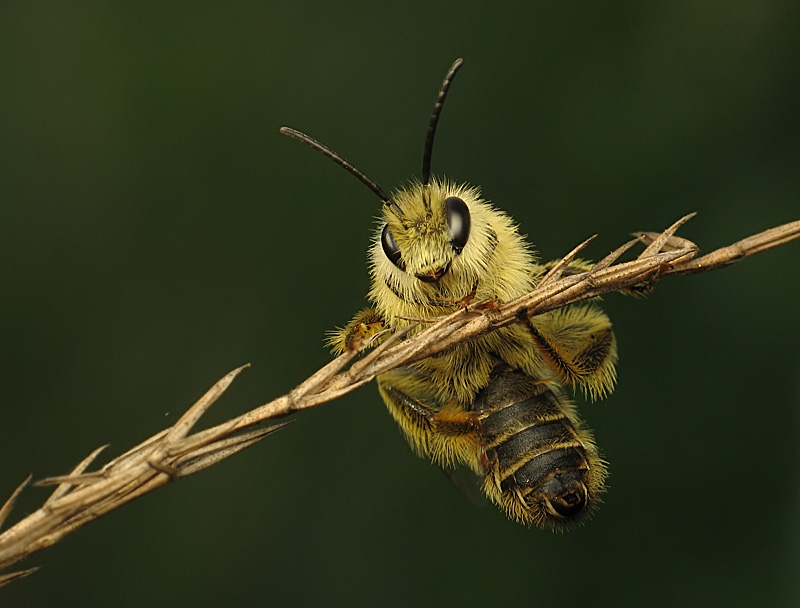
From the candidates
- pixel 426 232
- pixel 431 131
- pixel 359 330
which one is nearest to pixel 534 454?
pixel 359 330

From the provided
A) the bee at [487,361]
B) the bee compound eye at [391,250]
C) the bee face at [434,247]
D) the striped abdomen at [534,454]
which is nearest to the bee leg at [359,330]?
the bee at [487,361]

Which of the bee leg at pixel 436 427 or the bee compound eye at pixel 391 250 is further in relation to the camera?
the bee leg at pixel 436 427

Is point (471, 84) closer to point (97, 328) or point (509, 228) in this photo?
point (509, 228)

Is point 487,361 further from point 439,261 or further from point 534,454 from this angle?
point 439,261

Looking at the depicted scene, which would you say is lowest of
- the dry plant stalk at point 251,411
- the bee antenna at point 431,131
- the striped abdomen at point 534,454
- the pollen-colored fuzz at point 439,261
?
the dry plant stalk at point 251,411

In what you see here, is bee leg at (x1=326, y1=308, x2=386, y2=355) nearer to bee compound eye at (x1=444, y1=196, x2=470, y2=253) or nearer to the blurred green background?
bee compound eye at (x1=444, y1=196, x2=470, y2=253)

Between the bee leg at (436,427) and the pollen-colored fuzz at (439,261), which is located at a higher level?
the pollen-colored fuzz at (439,261)

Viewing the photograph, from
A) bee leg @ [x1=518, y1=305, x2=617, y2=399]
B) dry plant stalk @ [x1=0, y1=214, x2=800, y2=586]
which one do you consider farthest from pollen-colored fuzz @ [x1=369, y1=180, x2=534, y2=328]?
dry plant stalk @ [x1=0, y1=214, x2=800, y2=586]

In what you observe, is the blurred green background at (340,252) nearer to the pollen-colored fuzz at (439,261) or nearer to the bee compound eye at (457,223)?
the pollen-colored fuzz at (439,261)
